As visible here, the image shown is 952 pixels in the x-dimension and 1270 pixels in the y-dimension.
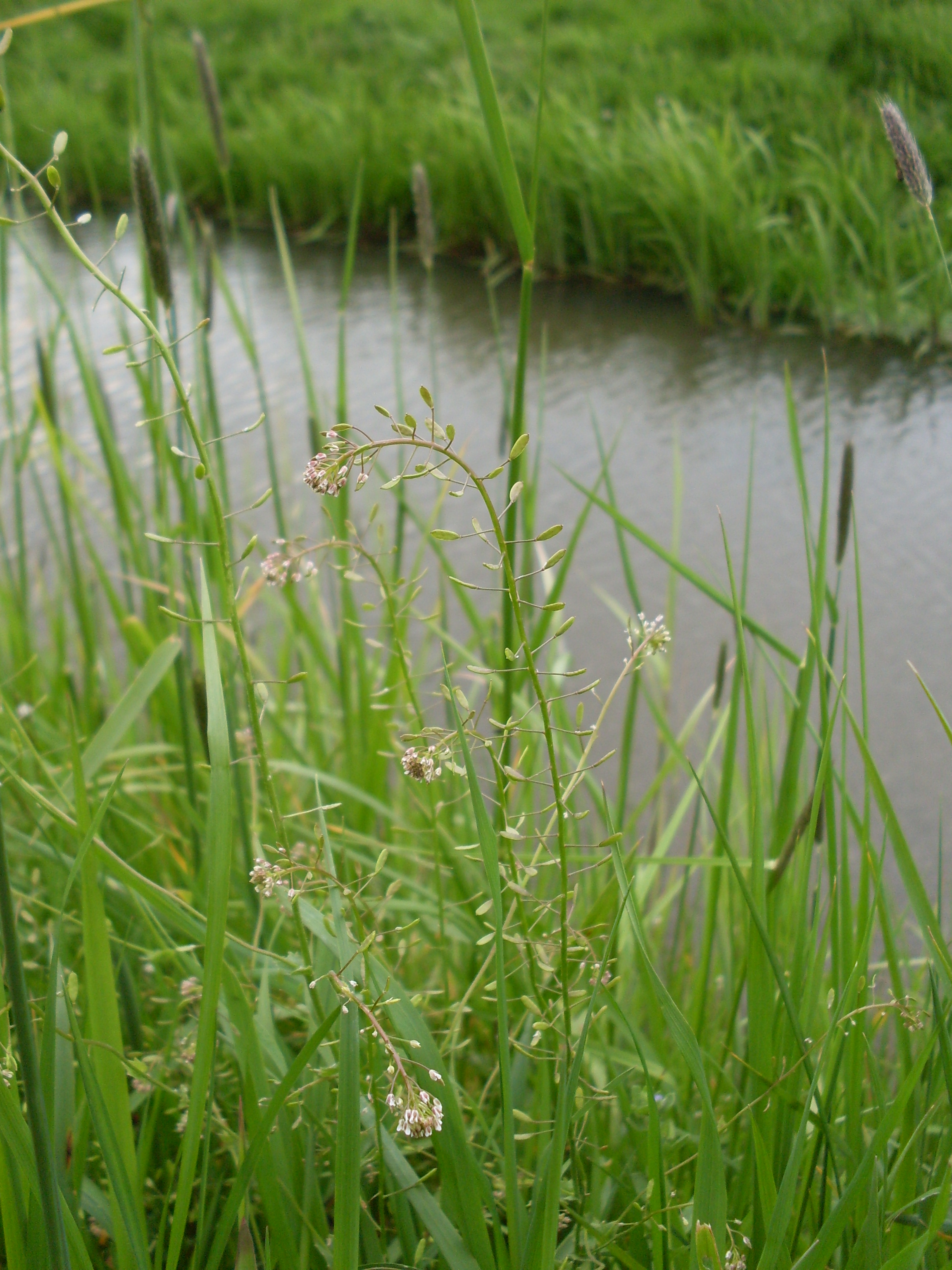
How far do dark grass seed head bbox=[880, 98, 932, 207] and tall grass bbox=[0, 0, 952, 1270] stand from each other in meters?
0.12

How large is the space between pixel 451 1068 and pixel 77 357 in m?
0.65

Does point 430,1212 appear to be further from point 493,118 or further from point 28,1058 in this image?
point 493,118

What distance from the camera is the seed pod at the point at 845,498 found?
0.58 m

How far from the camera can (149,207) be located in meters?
0.55

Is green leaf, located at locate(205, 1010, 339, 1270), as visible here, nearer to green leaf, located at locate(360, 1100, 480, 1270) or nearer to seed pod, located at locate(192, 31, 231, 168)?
green leaf, located at locate(360, 1100, 480, 1270)

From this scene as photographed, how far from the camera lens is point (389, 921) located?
28.1 inches

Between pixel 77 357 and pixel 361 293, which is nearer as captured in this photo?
pixel 77 357

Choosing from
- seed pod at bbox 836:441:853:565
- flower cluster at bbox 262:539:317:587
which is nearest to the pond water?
seed pod at bbox 836:441:853:565

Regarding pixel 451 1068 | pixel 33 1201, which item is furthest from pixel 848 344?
pixel 33 1201

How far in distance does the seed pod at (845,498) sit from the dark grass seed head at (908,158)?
0.13 meters

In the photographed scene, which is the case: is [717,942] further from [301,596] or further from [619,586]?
[301,596]

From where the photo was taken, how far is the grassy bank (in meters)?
2.33

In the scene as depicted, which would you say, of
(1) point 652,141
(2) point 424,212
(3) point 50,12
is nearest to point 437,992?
(3) point 50,12

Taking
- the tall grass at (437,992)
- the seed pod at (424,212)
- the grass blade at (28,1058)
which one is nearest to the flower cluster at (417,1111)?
the tall grass at (437,992)
